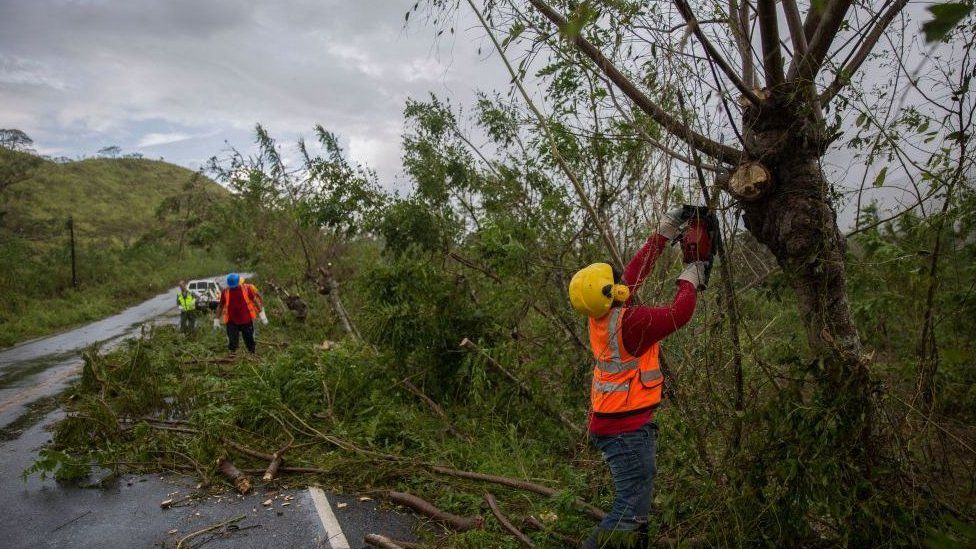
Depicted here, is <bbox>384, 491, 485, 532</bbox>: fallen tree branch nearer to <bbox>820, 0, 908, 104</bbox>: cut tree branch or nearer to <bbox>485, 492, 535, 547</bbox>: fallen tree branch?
<bbox>485, 492, 535, 547</bbox>: fallen tree branch

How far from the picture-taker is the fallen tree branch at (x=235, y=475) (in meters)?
5.58

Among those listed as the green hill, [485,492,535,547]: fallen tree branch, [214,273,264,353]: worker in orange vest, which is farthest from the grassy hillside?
[485,492,535,547]: fallen tree branch

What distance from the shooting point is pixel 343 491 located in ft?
18.2

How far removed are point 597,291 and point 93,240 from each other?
165 ft

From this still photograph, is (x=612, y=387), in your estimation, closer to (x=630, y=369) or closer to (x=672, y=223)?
(x=630, y=369)

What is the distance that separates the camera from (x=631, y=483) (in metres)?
3.49

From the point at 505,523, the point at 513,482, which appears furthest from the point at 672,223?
the point at 513,482

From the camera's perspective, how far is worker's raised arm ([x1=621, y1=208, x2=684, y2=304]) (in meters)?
3.64

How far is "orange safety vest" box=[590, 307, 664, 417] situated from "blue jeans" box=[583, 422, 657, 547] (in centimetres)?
15

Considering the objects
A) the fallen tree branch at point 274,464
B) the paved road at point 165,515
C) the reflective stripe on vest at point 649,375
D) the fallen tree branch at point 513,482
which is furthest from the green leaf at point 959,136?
the fallen tree branch at point 274,464

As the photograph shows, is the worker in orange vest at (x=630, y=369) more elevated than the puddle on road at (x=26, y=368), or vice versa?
the worker in orange vest at (x=630, y=369)

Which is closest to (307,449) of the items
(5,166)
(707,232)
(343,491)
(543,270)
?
(343,491)

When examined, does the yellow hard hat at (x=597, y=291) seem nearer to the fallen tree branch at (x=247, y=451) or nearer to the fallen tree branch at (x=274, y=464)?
the fallen tree branch at (x=274, y=464)

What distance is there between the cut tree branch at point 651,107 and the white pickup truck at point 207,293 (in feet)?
61.8
